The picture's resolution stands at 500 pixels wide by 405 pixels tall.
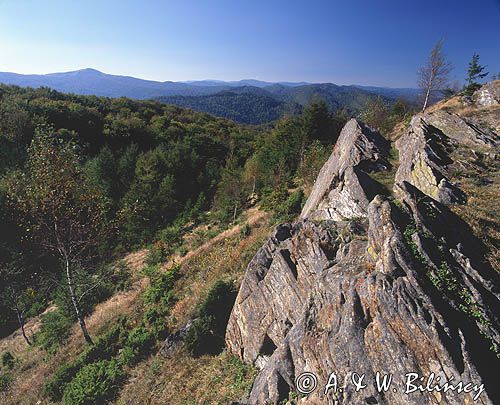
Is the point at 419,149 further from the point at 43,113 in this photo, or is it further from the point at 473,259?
the point at 43,113

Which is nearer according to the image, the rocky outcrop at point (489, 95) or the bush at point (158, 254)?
the bush at point (158, 254)

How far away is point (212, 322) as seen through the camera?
16.1 meters

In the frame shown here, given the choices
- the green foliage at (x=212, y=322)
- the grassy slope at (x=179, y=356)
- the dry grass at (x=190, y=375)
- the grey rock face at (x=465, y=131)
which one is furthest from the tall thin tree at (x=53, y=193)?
the grey rock face at (x=465, y=131)

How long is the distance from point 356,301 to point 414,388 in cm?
239

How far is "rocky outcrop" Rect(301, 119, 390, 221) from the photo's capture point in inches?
571

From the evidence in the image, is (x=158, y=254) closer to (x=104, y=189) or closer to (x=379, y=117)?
(x=104, y=189)

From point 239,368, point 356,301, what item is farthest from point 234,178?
point 356,301

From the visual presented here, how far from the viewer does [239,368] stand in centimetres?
1369

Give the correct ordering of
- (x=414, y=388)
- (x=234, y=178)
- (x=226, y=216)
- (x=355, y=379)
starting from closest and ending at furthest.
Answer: (x=414, y=388) → (x=355, y=379) → (x=226, y=216) → (x=234, y=178)

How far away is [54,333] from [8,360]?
3186mm

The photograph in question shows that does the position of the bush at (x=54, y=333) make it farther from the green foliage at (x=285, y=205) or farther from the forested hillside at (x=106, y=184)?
the green foliage at (x=285, y=205)

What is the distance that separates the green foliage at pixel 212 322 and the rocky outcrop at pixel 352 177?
7082 millimetres

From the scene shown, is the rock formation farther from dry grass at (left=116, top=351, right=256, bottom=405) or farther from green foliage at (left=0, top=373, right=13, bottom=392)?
green foliage at (left=0, top=373, right=13, bottom=392)

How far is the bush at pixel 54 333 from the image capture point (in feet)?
65.0
